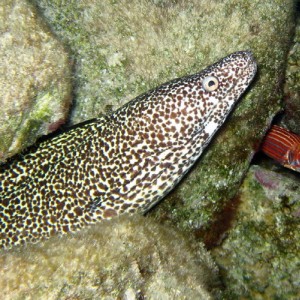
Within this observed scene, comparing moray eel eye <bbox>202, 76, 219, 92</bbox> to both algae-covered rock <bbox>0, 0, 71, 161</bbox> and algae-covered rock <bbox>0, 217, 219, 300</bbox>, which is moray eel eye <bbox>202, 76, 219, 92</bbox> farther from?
algae-covered rock <bbox>0, 217, 219, 300</bbox>

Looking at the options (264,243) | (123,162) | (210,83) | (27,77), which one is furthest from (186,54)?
(264,243)

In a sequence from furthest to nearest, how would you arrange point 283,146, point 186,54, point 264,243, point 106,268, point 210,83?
point 283,146, point 264,243, point 186,54, point 210,83, point 106,268

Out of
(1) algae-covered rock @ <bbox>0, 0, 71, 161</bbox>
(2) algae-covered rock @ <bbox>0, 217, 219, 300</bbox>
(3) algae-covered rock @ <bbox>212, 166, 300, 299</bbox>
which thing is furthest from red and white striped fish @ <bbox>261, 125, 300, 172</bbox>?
(1) algae-covered rock @ <bbox>0, 0, 71, 161</bbox>

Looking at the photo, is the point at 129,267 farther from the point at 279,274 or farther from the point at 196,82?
the point at 279,274

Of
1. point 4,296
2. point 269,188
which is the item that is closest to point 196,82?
point 269,188

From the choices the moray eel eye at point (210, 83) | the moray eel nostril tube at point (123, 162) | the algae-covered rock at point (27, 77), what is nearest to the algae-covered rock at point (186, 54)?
the moray eel nostril tube at point (123, 162)

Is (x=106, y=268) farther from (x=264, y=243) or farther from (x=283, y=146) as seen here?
(x=283, y=146)
